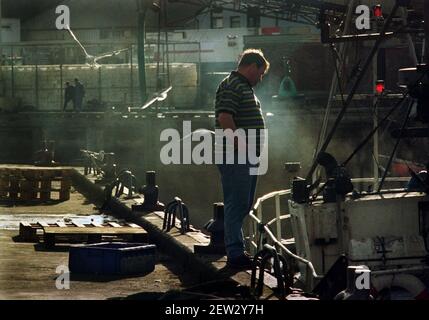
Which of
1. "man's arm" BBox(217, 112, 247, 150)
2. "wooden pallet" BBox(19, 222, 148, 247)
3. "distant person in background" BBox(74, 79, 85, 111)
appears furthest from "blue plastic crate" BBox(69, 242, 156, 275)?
"distant person in background" BBox(74, 79, 85, 111)

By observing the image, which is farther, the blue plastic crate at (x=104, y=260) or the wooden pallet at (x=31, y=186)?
the wooden pallet at (x=31, y=186)

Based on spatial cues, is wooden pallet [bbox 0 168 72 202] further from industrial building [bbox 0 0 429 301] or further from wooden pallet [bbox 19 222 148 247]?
wooden pallet [bbox 19 222 148 247]

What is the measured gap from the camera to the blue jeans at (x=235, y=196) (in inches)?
426

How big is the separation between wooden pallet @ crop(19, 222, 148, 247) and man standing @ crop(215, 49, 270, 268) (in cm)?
344

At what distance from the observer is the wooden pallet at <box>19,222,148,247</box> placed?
47.0 ft

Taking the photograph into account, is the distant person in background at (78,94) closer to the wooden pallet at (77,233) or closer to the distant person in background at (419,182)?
the wooden pallet at (77,233)

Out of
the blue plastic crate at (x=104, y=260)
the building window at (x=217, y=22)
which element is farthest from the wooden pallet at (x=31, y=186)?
the building window at (x=217, y=22)

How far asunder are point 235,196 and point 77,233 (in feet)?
13.4

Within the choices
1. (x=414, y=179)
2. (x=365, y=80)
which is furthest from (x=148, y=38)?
(x=414, y=179)

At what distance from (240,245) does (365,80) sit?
37.5 m

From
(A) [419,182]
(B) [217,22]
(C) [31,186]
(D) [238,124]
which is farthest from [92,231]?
(B) [217,22]

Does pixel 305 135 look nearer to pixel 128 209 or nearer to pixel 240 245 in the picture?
pixel 128 209

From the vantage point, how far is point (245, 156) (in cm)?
1071

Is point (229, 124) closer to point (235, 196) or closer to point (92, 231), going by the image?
point (235, 196)
